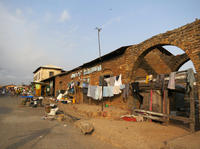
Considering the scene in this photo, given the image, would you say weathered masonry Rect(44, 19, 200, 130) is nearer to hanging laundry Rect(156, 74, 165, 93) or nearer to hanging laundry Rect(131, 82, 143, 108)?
hanging laundry Rect(131, 82, 143, 108)

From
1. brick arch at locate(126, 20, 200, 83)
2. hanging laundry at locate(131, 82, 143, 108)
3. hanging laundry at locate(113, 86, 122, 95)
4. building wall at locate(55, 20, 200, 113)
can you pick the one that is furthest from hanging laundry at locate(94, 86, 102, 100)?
brick arch at locate(126, 20, 200, 83)

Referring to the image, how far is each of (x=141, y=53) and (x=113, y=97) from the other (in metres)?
3.84

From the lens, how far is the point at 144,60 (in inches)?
393

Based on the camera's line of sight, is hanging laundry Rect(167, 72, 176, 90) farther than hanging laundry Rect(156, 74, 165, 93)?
No

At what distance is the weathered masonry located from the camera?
5.68 metres

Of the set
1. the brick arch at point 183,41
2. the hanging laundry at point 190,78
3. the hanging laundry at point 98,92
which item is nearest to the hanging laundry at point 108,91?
the hanging laundry at point 98,92

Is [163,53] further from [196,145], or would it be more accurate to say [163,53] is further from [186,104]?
[196,145]

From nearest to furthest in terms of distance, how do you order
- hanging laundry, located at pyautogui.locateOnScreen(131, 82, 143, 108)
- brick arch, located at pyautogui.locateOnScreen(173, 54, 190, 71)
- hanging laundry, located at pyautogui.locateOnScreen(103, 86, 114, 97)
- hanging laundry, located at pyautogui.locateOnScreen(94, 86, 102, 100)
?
1. hanging laundry, located at pyautogui.locateOnScreen(131, 82, 143, 108)
2. hanging laundry, located at pyautogui.locateOnScreen(103, 86, 114, 97)
3. hanging laundry, located at pyautogui.locateOnScreen(94, 86, 102, 100)
4. brick arch, located at pyautogui.locateOnScreen(173, 54, 190, 71)

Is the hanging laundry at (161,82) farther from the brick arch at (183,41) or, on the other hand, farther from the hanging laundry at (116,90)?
the hanging laundry at (116,90)

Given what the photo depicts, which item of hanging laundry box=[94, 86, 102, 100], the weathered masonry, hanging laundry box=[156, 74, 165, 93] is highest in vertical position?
the weathered masonry

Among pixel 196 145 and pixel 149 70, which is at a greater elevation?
pixel 149 70

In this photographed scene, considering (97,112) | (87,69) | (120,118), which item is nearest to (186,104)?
(120,118)

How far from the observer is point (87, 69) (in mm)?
13641

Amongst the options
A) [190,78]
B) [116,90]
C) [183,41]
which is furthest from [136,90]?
[183,41]
